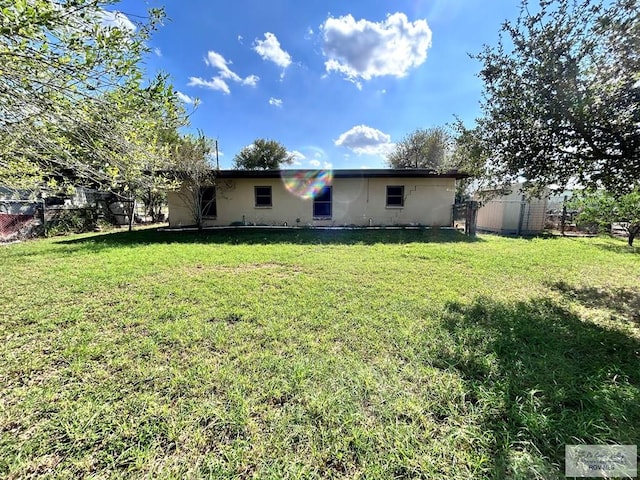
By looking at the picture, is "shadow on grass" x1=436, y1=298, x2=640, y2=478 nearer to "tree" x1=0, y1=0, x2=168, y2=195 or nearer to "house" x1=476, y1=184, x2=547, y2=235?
"tree" x1=0, y1=0, x2=168, y2=195

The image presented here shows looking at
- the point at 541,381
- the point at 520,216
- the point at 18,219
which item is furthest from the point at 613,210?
the point at 18,219

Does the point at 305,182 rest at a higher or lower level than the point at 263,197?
higher

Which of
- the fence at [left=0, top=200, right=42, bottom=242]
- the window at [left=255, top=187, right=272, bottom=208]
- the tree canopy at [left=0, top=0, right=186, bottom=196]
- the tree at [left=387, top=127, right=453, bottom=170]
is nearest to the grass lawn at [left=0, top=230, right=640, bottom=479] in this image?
the tree canopy at [left=0, top=0, right=186, bottom=196]

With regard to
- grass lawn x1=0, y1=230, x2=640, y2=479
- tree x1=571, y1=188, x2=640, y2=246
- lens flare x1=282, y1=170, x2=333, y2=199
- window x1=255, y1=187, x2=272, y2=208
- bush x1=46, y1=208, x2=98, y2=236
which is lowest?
grass lawn x1=0, y1=230, x2=640, y2=479

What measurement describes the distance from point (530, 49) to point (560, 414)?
4.87 meters

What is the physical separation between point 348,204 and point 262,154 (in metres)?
19.8

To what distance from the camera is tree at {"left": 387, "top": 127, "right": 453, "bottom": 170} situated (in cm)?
2422

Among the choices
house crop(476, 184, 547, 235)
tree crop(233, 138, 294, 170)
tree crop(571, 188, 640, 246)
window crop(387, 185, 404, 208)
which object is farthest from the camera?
tree crop(233, 138, 294, 170)

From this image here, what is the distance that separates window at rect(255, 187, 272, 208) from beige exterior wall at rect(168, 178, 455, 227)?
17cm

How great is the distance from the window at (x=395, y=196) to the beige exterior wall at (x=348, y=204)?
0.47ft

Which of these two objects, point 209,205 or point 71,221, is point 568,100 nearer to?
point 209,205

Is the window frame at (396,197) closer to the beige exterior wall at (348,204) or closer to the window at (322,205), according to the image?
the beige exterior wall at (348,204)

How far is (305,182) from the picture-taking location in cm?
1188

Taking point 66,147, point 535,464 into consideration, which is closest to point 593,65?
point 535,464
